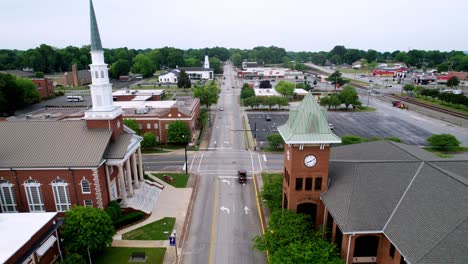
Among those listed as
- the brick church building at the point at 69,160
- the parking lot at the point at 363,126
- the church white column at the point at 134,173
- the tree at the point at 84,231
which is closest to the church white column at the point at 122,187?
the brick church building at the point at 69,160

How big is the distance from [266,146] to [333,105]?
4859 centimetres

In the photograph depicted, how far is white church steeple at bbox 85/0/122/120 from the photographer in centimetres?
3788

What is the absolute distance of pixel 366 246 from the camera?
26.5 m

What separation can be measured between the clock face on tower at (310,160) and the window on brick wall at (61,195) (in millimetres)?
27241

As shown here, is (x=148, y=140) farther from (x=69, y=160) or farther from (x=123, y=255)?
(x=123, y=255)

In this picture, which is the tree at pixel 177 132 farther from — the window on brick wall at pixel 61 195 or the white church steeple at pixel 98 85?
the window on brick wall at pixel 61 195

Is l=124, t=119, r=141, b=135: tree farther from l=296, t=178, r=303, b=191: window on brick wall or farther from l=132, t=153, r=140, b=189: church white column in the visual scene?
l=296, t=178, r=303, b=191: window on brick wall

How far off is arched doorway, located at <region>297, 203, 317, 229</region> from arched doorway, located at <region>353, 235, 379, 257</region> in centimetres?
569

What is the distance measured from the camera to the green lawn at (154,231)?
113 feet

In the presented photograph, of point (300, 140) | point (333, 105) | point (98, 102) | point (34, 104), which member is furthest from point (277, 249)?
point (34, 104)

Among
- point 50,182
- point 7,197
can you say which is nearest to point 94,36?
point 50,182

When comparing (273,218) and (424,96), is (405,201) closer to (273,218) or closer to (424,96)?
(273,218)

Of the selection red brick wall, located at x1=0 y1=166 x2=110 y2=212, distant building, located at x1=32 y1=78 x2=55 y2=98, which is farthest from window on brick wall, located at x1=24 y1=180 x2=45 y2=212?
distant building, located at x1=32 y1=78 x2=55 y2=98

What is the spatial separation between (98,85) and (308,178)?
27.6 m
